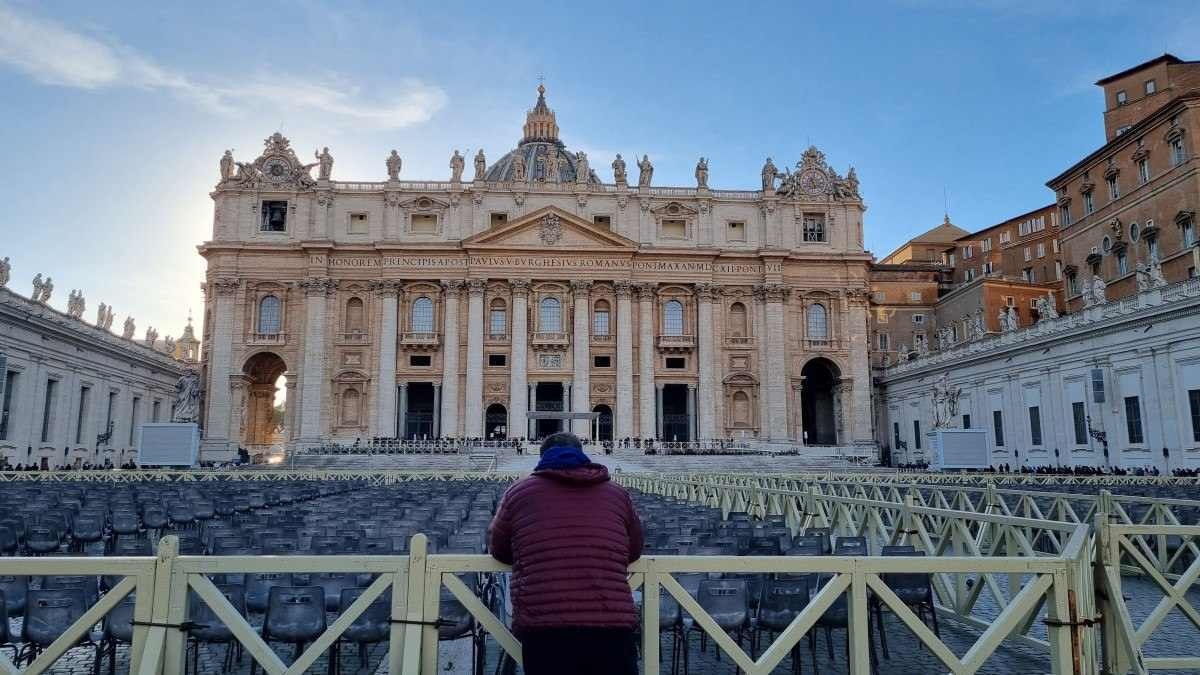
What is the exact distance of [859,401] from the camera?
6234 centimetres

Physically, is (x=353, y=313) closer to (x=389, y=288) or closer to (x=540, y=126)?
(x=389, y=288)

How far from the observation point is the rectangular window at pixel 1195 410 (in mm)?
33656

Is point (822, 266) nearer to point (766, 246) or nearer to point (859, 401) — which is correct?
point (766, 246)

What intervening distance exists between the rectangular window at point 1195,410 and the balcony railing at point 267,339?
55459 millimetres

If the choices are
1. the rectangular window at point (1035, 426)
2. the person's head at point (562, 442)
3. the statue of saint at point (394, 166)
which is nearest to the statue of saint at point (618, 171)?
the statue of saint at point (394, 166)

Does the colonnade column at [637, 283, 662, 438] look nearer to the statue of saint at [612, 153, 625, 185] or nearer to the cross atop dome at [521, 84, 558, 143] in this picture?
the statue of saint at [612, 153, 625, 185]

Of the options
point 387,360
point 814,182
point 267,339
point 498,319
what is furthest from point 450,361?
point 814,182

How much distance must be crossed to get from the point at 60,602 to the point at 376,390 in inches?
2143

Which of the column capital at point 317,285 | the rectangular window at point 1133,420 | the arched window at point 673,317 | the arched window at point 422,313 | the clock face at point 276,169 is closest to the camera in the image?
the rectangular window at point 1133,420

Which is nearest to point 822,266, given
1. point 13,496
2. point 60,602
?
point 13,496

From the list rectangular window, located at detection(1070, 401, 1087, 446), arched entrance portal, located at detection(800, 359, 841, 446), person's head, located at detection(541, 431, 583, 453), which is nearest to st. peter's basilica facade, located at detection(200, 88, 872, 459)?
arched entrance portal, located at detection(800, 359, 841, 446)

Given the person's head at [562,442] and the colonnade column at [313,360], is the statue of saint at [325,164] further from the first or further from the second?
the person's head at [562,442]

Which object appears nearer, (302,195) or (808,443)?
(302,195)

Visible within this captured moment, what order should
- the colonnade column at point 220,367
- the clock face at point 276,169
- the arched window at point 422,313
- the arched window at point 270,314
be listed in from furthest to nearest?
the clock face at point 276,169 → the arched window at point 422,313 → the arched window at point 270,314 → the colonnade column at point 220,367
